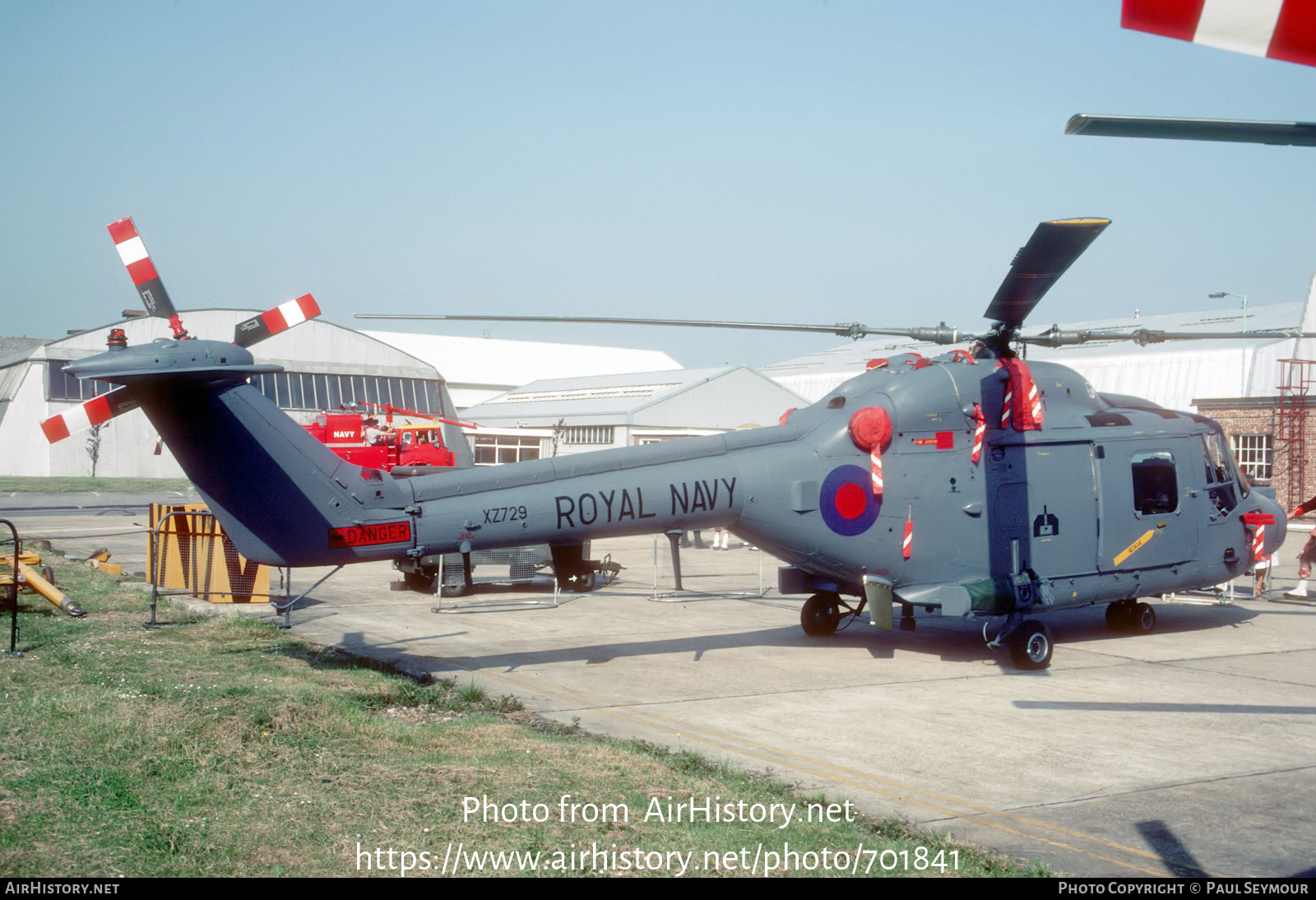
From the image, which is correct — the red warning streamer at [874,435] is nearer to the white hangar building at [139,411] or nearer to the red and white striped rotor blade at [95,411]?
the red and white striped rotor blade at [95,411]

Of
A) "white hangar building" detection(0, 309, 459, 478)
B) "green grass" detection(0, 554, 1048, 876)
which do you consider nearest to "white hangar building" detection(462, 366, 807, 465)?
"white hangar building" detection(0, 309, 459, 478)

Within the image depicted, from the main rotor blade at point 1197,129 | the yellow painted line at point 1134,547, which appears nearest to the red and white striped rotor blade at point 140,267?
the main rotor blade at point 1197,129

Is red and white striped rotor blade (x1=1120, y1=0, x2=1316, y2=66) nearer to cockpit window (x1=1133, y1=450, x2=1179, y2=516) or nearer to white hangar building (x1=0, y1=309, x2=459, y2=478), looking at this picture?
cockpit window (x1=1133, y1=450, x2=1179, y2=516)

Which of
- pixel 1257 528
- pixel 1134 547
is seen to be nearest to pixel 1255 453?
pixel 1257 528

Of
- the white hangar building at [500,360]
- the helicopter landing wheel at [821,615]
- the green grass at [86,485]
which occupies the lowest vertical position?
the helicopter landing wheel at [821,615]

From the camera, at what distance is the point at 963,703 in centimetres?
990

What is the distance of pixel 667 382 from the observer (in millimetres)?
45188

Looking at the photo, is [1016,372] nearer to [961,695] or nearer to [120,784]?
[961,695]

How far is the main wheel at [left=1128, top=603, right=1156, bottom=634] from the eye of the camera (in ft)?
47.0

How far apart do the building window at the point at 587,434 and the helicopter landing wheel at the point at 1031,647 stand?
2922cm

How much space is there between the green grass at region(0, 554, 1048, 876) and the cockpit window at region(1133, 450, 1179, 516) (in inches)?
320

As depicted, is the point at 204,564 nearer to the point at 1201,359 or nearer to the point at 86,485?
the point at 1201,359

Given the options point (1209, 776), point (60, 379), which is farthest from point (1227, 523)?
point (60, 379)

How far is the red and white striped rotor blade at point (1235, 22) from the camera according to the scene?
2926 mm
